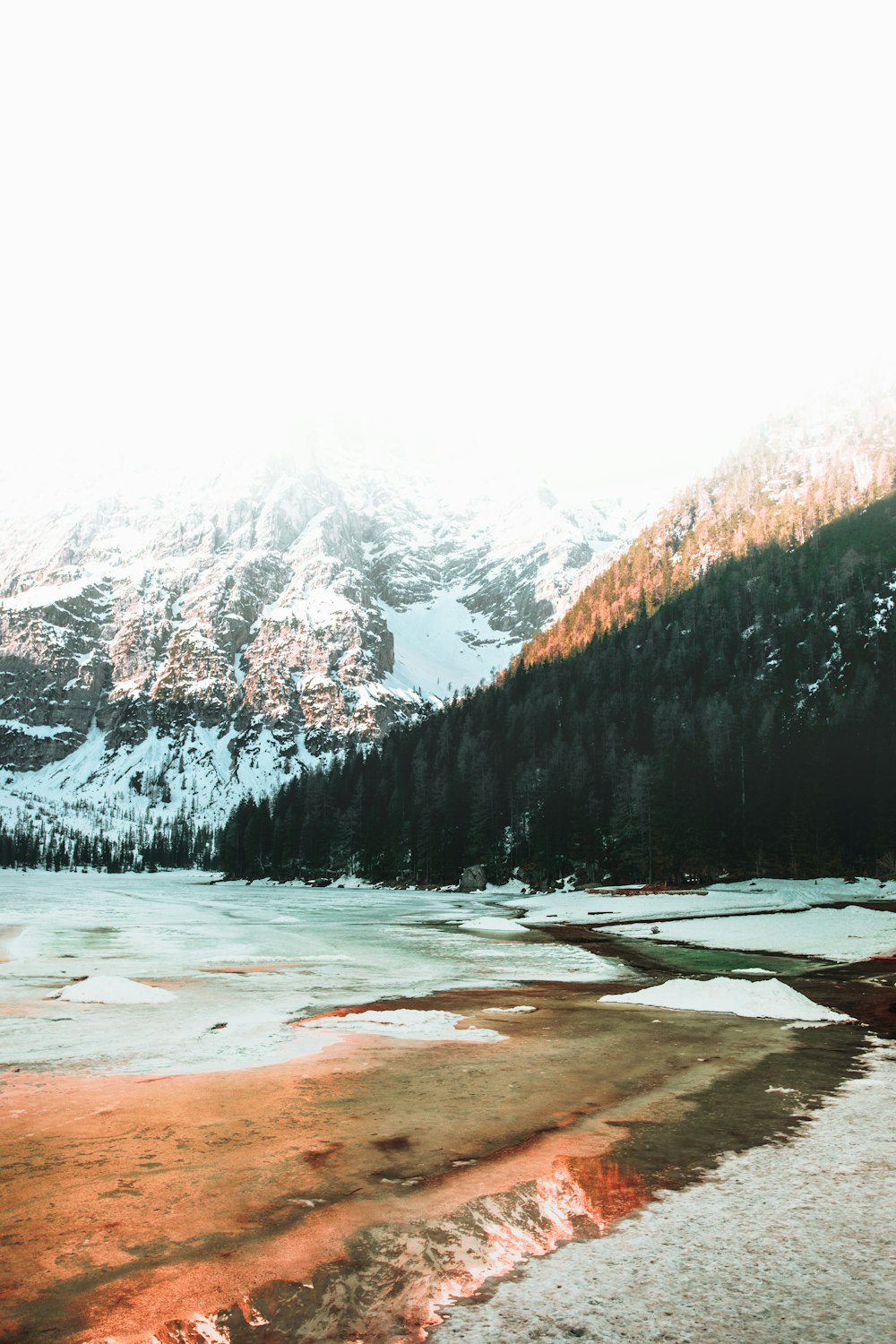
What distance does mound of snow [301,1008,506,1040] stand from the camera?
15.7 m

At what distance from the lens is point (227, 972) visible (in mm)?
26781

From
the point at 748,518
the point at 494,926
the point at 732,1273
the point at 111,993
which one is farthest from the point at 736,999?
the point at 748,518

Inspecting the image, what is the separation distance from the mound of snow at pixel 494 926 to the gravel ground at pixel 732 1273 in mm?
Result: 40040

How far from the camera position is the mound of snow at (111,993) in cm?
1989

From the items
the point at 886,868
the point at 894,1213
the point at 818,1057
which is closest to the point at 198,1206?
the point at 894,1213

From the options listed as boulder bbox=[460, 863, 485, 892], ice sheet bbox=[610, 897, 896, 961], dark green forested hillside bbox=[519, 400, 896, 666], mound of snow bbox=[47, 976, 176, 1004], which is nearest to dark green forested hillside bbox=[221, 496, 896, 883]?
boulder bbox=[460, 863, 485, 892]

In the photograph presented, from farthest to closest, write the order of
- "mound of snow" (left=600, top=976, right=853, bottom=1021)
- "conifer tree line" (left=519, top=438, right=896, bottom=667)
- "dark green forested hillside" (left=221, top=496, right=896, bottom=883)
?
1. "conifer tree line" (left=519, top=438, right=896, bottom=667)
2. "dark green forested hillside" (left=221, top=496, right=896, bottom=883)
3. "mound of snow" (left=600, top=976, right=853, bottom=1021)

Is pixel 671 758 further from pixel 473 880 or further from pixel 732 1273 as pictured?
pixel 732 1273

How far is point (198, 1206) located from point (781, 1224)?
5.13 metres

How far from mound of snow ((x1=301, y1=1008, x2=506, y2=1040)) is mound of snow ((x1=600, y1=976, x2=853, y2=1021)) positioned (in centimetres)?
524

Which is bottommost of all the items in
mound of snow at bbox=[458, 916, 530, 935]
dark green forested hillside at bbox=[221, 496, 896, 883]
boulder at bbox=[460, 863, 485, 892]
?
boulder at bbox=[460, 863, 485, 892]

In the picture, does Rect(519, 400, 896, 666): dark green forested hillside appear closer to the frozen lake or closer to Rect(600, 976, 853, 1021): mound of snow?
the frozen lake

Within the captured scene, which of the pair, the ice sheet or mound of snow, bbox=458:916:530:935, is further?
mound of snow, bbox=458:916:530:935

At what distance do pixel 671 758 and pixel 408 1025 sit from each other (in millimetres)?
77799
